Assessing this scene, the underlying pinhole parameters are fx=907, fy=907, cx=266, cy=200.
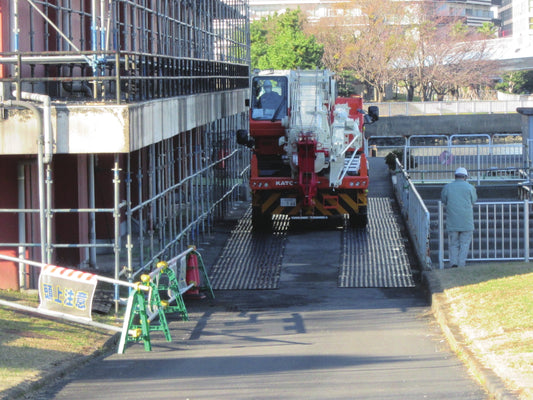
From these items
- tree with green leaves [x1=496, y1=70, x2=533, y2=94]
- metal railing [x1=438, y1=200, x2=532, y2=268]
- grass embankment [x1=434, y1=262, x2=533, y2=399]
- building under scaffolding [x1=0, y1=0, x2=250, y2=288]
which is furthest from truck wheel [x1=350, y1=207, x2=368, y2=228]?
tree with green leaves [x1=496, y1=70, x2=533, y2=94]

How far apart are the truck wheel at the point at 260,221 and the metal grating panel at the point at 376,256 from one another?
1860 millimetres

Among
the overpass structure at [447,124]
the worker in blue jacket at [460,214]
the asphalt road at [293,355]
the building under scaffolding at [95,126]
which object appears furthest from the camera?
the overpass structure at [447,124]

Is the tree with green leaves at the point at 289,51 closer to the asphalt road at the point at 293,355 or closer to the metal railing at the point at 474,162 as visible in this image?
the metal railing at the point at 474,162

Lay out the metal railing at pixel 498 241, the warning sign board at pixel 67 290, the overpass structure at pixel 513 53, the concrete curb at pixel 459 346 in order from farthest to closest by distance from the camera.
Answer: the overpass structure at pixel 513 53, the metal railing at pixel 498 241, the warning sign board at pixel 67 290, the concrete curb at pixel 459 346

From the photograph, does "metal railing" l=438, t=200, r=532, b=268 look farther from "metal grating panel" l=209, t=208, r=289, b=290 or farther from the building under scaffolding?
the building under scaffolding

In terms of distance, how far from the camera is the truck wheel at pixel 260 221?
21.8m

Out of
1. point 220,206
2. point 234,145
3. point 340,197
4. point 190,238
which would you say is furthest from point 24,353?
point 234,145

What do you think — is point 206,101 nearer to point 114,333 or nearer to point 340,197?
point 340,197

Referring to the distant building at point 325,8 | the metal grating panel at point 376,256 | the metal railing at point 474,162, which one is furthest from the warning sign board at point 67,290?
the distant building at point 325,8

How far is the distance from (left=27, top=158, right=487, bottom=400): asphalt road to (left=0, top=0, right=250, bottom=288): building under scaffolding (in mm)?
1727

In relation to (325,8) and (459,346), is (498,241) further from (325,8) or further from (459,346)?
(325,8)

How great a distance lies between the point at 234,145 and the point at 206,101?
8.15 metres

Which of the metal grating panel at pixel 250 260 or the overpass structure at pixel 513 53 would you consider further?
the overpass structure at pixel 513 53

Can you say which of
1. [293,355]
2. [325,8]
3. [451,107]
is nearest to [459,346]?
[293,355]
